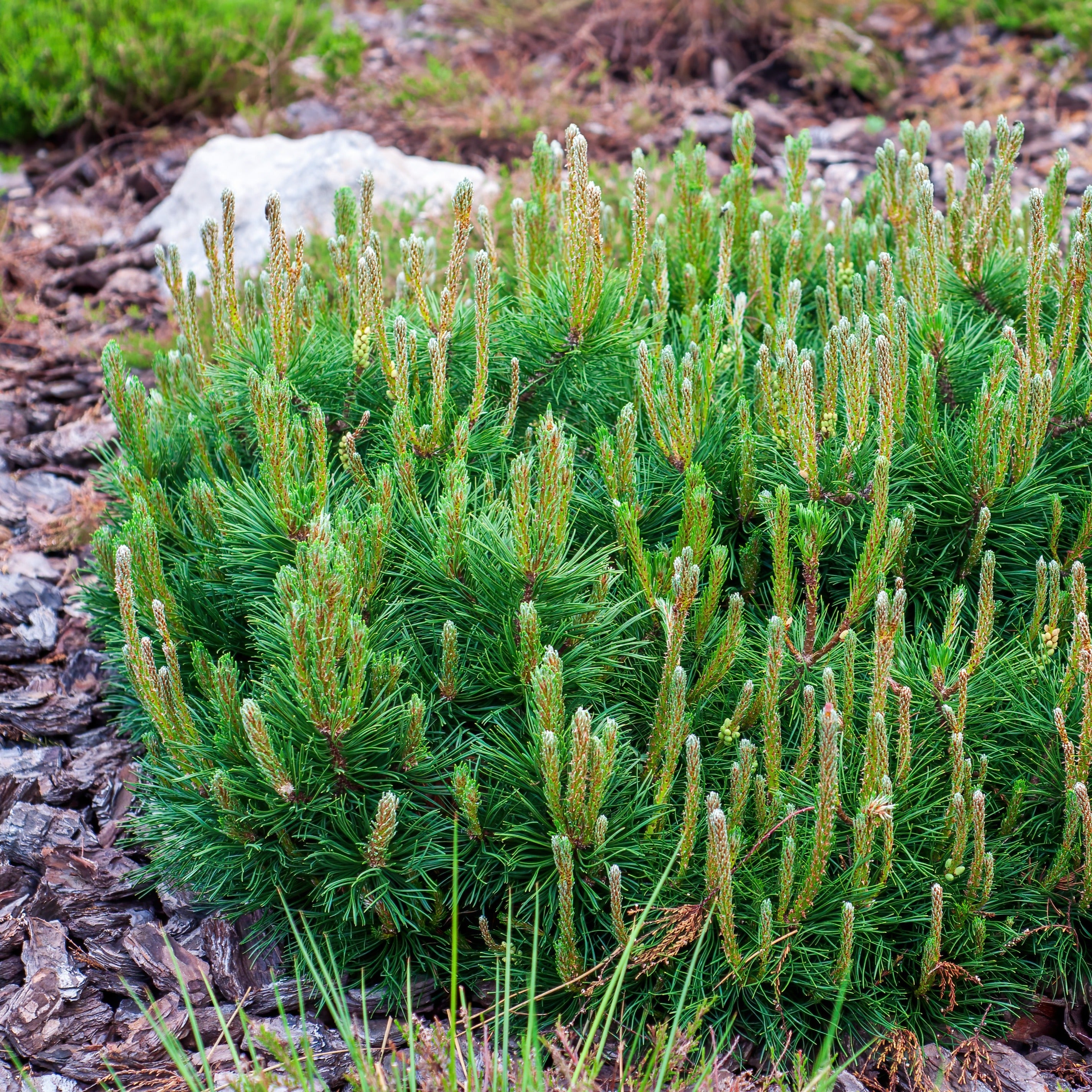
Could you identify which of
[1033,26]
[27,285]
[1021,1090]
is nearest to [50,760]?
[1021,1090]

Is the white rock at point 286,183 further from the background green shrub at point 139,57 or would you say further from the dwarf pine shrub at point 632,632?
the dwarf pine shrub at point 632,632

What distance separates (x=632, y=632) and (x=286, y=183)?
3559 mm

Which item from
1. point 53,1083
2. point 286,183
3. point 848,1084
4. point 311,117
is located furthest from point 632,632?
point 311,117

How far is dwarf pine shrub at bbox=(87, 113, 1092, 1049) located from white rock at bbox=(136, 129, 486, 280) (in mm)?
2157

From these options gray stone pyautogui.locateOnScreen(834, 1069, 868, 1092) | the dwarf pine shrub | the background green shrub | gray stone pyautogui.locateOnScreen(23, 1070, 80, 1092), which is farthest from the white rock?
gray stone pyautogui.locateOnScreen(834, 1069, 868, 1092)

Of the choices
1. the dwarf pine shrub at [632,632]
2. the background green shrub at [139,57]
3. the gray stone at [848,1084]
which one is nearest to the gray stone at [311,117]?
the background green shrub at [139,57]

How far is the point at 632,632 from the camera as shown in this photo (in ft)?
8.12

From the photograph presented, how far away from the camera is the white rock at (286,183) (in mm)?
4996

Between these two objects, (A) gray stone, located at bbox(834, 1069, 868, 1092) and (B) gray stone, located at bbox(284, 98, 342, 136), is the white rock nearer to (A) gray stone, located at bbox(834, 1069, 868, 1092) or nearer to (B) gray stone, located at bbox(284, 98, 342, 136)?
(B) gray stone, located at bbox(284, 98, 342, 136)

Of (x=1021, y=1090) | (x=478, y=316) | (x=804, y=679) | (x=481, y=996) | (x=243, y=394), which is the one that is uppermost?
(x=478, y=316)

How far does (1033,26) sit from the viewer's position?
23.2ft

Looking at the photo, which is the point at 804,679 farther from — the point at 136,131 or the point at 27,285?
the point at 136,131

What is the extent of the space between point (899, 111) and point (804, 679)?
5502 millimetres

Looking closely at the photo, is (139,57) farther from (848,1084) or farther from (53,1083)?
(848,1084)
